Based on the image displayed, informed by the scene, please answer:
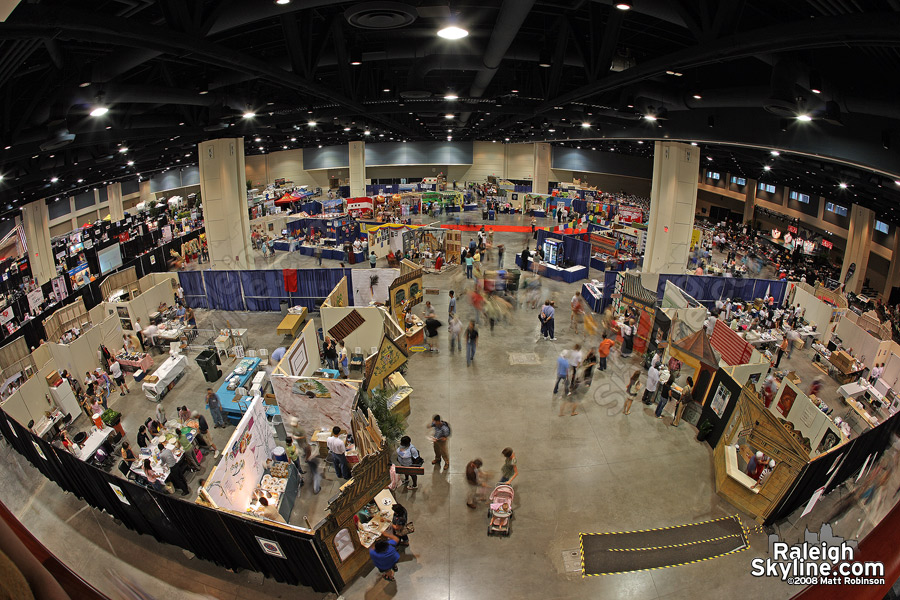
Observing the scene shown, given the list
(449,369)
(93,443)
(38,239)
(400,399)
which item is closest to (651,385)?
(449,369)

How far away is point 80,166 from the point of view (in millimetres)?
16734

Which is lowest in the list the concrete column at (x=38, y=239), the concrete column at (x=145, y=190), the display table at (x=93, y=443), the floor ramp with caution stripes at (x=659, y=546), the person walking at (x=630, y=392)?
the floor ramp with caution stripes at (x=659, y=546)

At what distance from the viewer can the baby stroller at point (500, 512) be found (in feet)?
26.0

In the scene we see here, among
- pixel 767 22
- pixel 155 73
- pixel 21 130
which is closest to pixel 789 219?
pixel 767 22

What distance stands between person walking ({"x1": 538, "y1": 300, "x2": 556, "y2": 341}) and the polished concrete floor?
2107mm

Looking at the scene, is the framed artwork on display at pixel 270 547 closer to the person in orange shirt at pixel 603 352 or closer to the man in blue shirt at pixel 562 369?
the man in blue shirt at pixel 562 369

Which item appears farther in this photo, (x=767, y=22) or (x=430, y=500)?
(x=430, y=500)

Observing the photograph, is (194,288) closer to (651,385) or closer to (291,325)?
(291,325)

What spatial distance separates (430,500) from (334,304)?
8111 millimetres

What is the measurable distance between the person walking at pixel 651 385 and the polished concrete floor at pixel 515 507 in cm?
34

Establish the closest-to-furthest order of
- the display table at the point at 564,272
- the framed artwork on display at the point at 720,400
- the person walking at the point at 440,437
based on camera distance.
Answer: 1. the person walking at the point at 440,437
2. the framed artwork on display at the point at 720,400
3. the display table at the point at 564,272

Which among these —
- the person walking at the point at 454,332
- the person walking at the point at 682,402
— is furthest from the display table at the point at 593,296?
the person walking at the point at 682,402

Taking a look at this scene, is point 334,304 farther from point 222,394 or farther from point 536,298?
point 536,298

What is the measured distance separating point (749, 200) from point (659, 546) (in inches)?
1525
